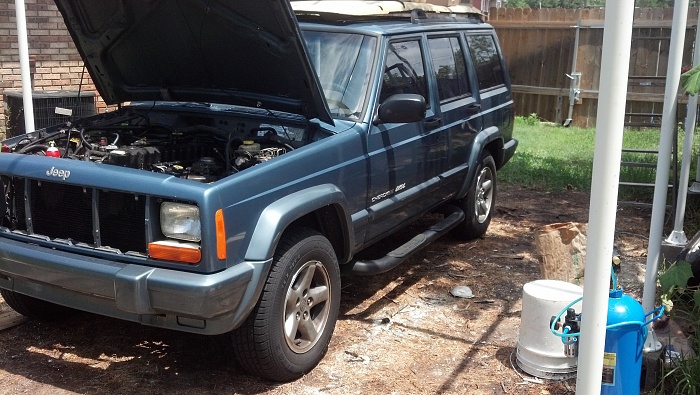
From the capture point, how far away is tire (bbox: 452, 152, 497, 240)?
21.6 ft

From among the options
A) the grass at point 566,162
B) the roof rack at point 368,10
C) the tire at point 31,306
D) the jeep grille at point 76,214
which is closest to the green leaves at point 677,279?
the grass at point 566,162

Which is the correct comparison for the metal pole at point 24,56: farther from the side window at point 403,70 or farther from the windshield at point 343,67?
the side window at point 403,70

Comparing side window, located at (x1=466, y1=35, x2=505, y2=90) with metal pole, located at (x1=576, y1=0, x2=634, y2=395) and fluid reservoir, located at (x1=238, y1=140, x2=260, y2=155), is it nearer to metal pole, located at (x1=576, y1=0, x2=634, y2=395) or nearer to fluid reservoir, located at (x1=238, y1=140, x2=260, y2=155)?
fluid reservoir, located at (x1=238, y1=140, x2=260, y2=155)

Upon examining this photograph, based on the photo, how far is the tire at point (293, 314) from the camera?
3.83 m

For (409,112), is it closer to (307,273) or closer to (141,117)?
(307,273)

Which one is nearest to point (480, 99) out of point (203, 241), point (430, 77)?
point (430, 77)

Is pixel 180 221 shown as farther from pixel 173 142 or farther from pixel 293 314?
pixel 173 142

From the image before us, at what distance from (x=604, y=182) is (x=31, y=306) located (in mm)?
3676

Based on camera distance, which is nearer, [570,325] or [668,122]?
[570,325]

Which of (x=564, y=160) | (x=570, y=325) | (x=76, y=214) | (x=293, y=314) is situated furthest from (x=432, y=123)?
(x=564, y=160)

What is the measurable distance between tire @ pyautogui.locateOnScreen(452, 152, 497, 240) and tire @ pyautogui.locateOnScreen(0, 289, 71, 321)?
3532mm

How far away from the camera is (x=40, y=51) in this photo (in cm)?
903

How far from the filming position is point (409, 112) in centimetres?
455

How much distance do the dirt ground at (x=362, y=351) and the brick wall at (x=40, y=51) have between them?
5188 millimetres
